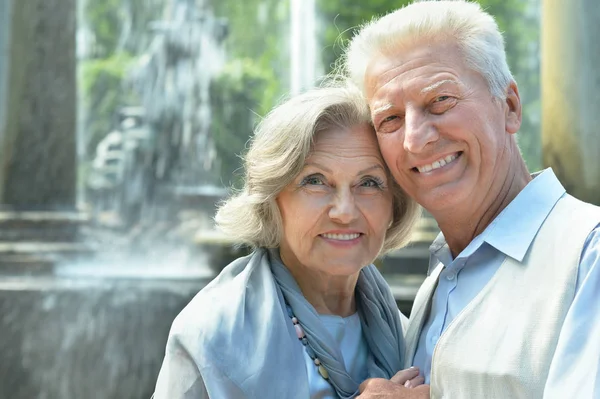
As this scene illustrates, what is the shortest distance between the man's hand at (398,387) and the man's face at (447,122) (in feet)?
1.80

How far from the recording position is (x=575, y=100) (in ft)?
25.5

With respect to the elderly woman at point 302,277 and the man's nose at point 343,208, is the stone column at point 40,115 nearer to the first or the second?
the elderly woman at point 302,277

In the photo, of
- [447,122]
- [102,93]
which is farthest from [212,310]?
[102,93]

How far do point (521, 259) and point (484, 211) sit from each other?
33 centimetres

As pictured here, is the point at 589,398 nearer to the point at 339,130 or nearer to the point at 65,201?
the point at 339,130

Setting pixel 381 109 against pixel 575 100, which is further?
pixel 575 100

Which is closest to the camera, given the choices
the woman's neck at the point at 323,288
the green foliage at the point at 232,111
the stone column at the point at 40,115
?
the woman's neck at the point at 323,288

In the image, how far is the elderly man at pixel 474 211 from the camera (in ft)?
7.34

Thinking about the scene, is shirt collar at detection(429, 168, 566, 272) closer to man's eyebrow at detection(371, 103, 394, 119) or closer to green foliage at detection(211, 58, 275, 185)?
man's eyebrow at detection(371, 103, 394, 119)

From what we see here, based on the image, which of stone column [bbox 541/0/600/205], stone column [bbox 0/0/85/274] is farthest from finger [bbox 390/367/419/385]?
stone column [bbox 0/0/85/274]

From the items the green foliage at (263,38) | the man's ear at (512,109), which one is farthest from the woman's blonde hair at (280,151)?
the green foliage at (263,38)

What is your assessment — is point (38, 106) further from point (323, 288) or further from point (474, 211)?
point (474, 211)

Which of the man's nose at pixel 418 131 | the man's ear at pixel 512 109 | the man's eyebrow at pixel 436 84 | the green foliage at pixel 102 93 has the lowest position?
the green foliage at pixel 102 93

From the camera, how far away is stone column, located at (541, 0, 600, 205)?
768 cm
